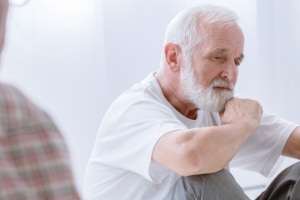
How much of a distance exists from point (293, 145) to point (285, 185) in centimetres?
25

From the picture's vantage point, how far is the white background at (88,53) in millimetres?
1517

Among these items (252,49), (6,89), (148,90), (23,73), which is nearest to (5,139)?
(6,89)

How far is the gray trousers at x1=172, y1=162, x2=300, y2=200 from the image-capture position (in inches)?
41.8

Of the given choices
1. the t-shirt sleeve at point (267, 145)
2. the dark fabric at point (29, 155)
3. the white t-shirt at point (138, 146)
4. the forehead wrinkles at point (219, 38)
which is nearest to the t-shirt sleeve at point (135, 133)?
the white t-shirt at point (138, 146)

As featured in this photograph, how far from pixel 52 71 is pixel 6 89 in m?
1.06

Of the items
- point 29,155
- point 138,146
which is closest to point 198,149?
point 138,146

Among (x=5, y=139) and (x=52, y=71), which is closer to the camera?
(x=5, y=139)

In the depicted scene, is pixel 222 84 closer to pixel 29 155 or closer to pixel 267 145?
pixel 267 145

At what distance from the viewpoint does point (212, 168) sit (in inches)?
42.6

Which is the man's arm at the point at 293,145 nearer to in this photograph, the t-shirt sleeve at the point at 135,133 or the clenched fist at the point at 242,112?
the clenched fist at the point at 242,112

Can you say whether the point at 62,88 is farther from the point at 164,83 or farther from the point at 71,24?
the point at 164,83

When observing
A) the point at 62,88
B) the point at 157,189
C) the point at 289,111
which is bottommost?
the point at 289,111

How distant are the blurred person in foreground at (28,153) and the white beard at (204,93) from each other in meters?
0.83

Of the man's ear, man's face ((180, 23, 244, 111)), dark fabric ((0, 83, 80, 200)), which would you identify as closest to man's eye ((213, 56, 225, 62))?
man's face ((180, 23, 244, 111))
